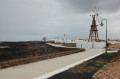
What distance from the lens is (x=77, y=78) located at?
1041cm

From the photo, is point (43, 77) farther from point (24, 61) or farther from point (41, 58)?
point (41, 58)

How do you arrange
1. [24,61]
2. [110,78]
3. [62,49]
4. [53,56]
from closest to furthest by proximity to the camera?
1. [110,78]
2. [24,61]
3. [53,56]
4. [62,49]

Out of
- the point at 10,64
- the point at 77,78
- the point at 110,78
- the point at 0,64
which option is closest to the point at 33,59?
the point at 10,64

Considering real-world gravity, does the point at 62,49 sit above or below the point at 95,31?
below

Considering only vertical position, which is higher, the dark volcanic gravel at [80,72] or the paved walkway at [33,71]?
the paved walkway at [33,71]

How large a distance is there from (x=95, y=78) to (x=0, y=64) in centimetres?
803

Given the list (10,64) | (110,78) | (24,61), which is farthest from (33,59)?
(110,78)

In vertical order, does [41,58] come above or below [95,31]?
below

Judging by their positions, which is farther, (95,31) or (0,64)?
(95,31)

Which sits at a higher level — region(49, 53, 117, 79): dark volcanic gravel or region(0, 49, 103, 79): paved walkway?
region(0, 49, 103, 79): paved walkway

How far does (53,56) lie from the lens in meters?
22.0

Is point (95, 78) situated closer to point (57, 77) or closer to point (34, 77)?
point (57, 77)

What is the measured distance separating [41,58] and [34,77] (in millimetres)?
8645

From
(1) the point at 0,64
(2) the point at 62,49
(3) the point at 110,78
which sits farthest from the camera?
(2) the point at 62,49
